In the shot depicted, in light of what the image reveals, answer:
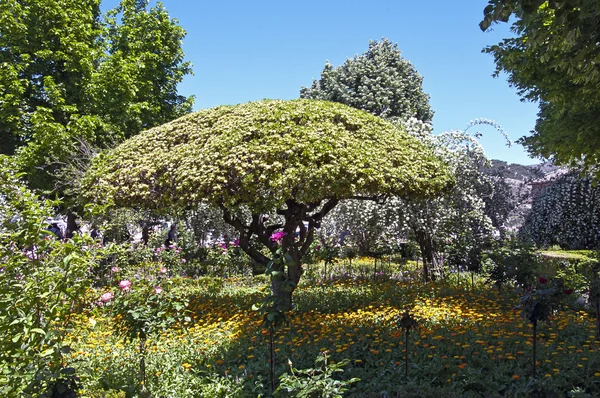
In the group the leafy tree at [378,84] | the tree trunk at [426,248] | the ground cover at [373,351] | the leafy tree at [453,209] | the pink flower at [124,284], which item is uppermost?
the leafy tree at [378,84]

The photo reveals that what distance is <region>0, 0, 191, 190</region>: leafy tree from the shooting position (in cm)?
1220

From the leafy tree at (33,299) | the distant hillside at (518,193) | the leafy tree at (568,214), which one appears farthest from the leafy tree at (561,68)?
the distant hillside at (518,193)

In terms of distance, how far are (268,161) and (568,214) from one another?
14376 millimetres

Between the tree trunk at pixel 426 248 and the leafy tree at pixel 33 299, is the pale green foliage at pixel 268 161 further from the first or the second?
the leafy tree at pixel 33 299

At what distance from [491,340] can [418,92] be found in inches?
642

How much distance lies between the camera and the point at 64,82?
13.6m

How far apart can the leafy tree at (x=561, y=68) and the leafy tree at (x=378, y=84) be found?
9.58 m

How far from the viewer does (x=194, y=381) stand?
13.9 feet

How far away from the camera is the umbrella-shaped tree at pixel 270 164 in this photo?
6297 mm

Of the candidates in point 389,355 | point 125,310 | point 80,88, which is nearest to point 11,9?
point 80,88

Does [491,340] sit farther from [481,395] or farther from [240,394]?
[240,394]

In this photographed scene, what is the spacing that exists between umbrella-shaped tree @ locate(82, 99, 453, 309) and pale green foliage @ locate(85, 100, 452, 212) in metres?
0.02

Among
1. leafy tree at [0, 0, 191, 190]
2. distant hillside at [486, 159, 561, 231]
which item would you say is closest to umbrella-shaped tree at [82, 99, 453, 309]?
leafy tree at [0, 0, 191, 190]

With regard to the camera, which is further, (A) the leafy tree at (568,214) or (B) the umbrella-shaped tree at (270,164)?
(A) the leafy tree at (568,214)
